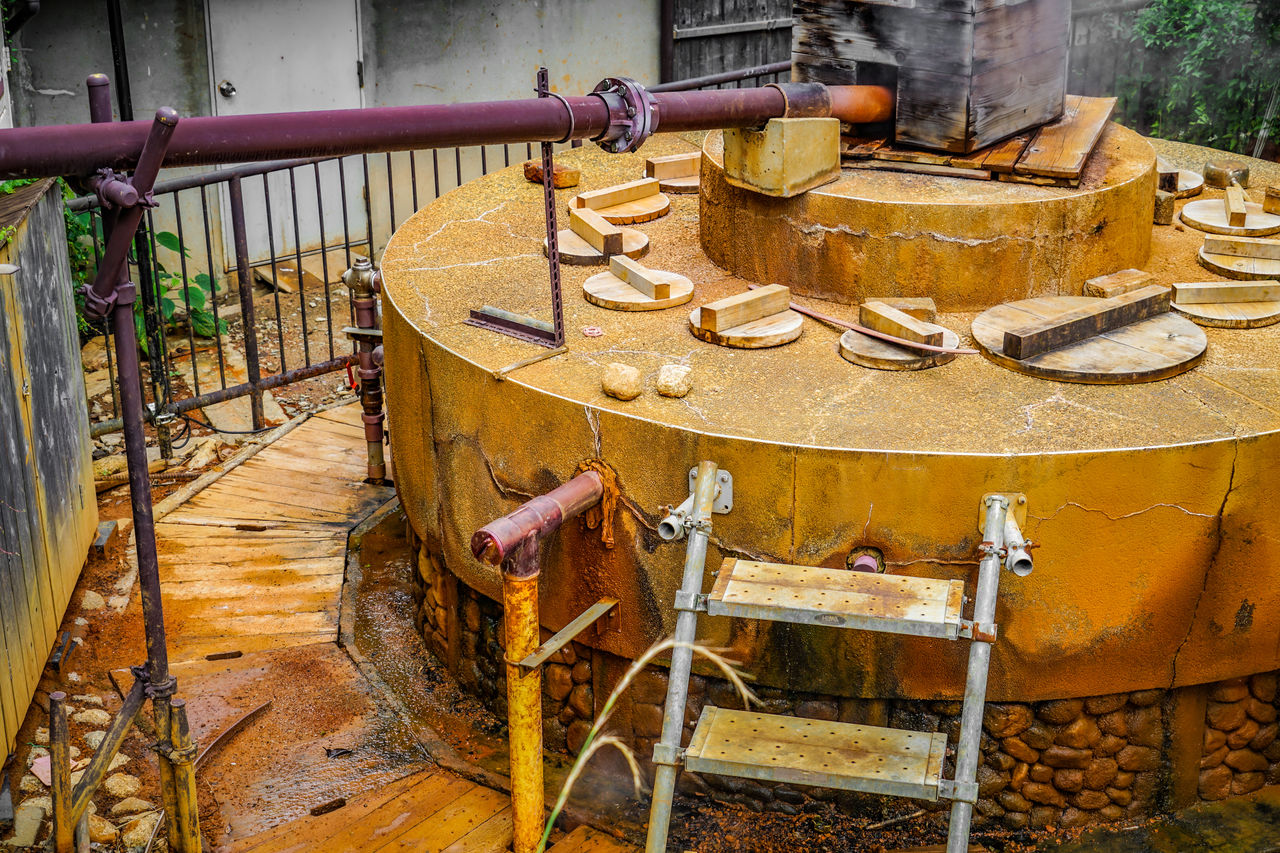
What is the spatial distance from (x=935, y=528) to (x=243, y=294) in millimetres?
3929

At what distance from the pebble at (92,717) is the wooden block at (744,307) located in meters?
2.53

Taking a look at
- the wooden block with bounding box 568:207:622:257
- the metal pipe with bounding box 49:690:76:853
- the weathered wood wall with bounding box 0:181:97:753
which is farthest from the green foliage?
the metal pipe with bounding box 49:690:76:853

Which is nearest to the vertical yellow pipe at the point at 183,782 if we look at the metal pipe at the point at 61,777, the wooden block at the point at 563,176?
the metal pipe at the point at 61,777

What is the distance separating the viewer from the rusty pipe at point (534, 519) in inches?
145

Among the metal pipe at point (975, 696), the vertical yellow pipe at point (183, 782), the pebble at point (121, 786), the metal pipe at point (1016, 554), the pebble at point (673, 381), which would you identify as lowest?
the pebble at point (121, 786)

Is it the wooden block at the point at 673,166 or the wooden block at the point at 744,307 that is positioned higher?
the wooden block at the point at 673,166

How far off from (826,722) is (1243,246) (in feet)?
9.22

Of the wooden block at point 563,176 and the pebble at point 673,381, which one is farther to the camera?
the wooden block at point 563,176

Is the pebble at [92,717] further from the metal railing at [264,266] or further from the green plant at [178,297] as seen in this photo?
the green plant at [178,297]

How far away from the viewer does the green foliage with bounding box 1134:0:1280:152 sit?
789 centimetres

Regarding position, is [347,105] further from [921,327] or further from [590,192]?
[921,327]

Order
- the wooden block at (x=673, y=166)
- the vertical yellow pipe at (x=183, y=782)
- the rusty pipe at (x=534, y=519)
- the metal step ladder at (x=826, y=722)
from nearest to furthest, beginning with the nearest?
the metal step ladder at (x=826, y=722) < the vertical yellow pipe at (x=183, y=782) < the rusty pipe at (x=534, y=519) < the wooden block at (x=673, y=166)

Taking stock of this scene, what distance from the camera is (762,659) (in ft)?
13.6

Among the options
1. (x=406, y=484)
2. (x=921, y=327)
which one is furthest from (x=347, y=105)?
(x=921, y=327)
